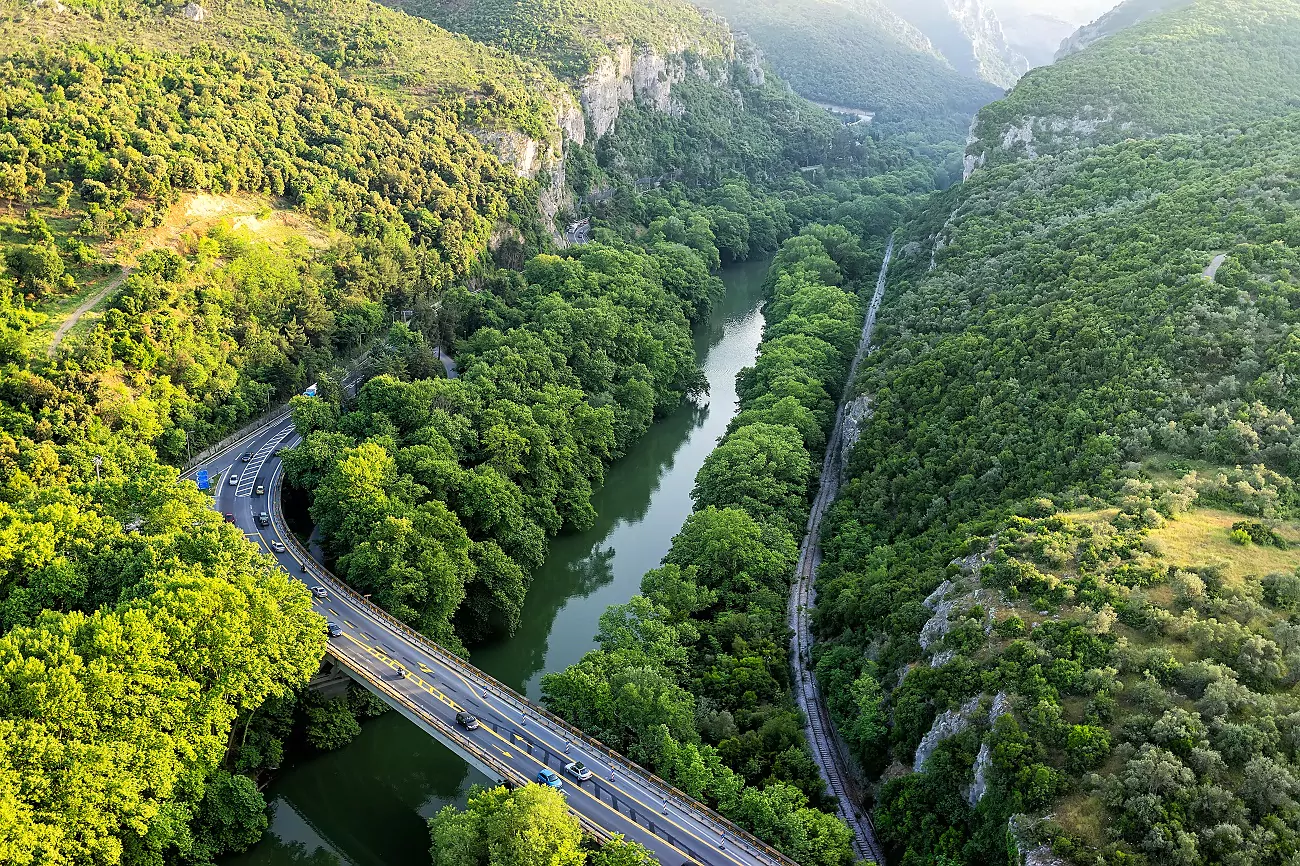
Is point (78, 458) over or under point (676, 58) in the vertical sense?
under

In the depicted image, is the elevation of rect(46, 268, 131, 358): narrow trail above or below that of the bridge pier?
above

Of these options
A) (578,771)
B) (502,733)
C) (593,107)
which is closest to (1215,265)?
(578,771)

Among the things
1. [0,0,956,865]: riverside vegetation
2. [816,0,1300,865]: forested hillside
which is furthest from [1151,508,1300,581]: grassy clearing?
[0,0,956,865]: riverside vegetation

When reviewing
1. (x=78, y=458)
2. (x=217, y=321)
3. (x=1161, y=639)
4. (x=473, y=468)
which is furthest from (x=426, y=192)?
(x=1161, y=639)

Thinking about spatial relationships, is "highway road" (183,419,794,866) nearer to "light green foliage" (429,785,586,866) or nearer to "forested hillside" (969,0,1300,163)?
"light green foliage" (429,785,586,866)

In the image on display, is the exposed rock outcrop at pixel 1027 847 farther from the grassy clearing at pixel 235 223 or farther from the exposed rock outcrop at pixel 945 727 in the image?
the grassy clearing at pixel 235 223

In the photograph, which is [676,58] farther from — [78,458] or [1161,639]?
[1161,639]
